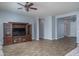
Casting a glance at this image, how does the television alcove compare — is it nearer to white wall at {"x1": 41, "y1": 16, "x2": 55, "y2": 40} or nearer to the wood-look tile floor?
the wood-look tile floor

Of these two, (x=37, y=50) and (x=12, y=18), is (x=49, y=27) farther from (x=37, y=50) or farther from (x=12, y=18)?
(x=37, y=50)

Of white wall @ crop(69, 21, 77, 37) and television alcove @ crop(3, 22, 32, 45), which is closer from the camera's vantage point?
television alcove @ crop(3, 22, 32, 45)

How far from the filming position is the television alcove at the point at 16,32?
6.50 meters

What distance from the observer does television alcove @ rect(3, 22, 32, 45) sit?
6.50 metres

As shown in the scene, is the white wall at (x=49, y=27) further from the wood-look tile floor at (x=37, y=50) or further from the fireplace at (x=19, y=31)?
the wood-look tile floor at (x=37, y=50)

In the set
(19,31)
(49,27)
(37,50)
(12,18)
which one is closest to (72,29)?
(49,27)

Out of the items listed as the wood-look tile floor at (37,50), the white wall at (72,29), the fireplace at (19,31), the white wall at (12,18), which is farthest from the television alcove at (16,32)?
the white wall at (72,29)

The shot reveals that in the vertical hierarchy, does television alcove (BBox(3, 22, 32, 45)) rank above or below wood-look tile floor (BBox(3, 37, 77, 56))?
above

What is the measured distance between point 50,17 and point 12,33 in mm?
3290

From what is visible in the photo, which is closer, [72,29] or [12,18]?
[12,18]

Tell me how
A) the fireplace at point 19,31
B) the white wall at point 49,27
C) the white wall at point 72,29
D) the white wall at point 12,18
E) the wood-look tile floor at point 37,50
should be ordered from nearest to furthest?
the wood-look tile floor at point 37,50 < the white wall at point 12,18 < the fireplace at point 19,31 < the white wall at point 49,27 < the white wall at point 72,29

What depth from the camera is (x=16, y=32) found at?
713cm

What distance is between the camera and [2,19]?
21.4ft

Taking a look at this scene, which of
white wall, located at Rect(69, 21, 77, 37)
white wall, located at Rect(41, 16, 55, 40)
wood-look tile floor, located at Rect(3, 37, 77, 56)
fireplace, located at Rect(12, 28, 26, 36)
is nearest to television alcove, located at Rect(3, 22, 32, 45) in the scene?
fireplace, located at Rect(12, 28, 26, 36)
